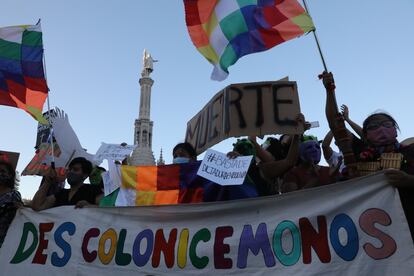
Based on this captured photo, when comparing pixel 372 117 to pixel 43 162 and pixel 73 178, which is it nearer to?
pixel 73 178

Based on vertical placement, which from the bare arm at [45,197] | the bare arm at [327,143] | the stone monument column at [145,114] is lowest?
the bare arm at [45,197]

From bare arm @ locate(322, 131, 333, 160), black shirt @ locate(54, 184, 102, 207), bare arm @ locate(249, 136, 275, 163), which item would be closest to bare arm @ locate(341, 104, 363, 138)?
bare arm @ locate(322, 131, 333, 160)

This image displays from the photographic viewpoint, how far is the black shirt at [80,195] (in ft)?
13.5

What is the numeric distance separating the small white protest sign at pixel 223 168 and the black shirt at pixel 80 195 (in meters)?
1.16

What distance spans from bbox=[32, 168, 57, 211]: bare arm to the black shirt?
56mm

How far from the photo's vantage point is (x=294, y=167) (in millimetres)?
3783

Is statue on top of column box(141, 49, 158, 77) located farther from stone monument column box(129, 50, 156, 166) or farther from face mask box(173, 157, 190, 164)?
face mask box(173, 157, 190, 164)

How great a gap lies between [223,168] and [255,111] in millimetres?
685

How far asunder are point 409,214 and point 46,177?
10.2 ft

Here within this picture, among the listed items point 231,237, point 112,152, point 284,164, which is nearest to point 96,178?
point 112,152

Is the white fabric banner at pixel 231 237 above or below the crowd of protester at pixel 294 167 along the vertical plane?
below

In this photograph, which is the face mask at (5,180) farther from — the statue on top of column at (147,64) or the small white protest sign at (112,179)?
the statue on top of column at (147,64)

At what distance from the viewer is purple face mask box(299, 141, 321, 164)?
371cm

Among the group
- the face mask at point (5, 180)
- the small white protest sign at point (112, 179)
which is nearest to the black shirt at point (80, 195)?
the face mask at point (5, 180)
